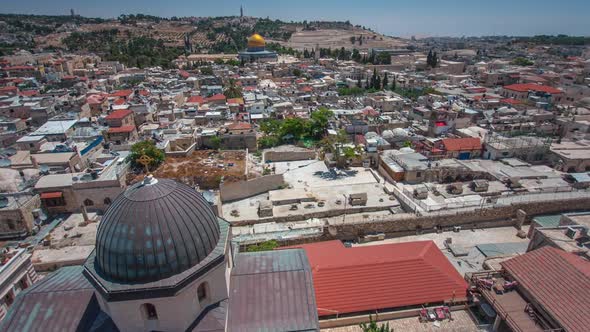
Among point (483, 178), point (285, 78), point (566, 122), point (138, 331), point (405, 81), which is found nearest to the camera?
point (138, 331)

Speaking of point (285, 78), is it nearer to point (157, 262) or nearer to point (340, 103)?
point (340, 103)

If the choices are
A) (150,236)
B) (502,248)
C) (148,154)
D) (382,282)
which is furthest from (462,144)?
(150,236)

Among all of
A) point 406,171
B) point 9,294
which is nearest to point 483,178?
point 406,171

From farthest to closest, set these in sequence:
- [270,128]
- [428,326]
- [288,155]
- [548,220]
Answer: [270,128] → [288,155] → [548,220] → [428,326]

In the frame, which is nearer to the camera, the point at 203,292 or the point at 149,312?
the point at 149,312

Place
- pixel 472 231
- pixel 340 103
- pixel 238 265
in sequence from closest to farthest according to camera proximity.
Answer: pixel 238 265 < pixel 472 231 < pixel 340 103

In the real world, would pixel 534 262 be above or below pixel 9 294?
above

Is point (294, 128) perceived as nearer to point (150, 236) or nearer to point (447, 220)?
point (447, 220)
